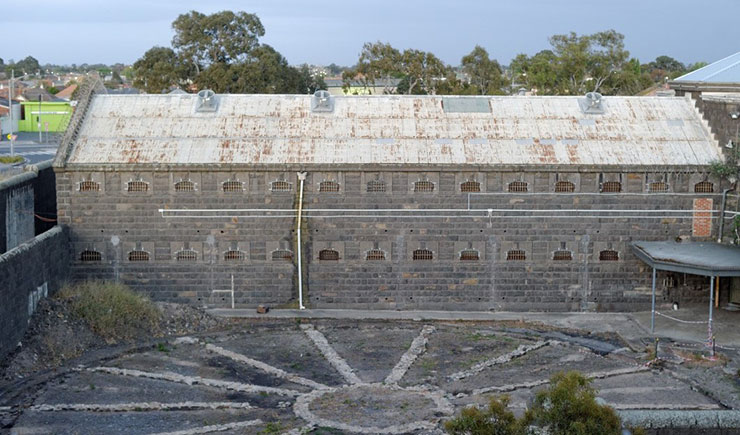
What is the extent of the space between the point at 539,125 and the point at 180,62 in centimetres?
4820

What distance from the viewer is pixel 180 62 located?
3113 inches

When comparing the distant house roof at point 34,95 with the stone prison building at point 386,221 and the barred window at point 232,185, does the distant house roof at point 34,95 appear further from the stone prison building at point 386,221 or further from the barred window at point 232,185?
the barred window at point 232,185

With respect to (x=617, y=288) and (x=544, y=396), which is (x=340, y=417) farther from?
(x=617, y=288)

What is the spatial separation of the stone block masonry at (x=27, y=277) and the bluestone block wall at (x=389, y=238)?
4.93 feet

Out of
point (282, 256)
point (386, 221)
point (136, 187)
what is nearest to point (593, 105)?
point (386, 221)

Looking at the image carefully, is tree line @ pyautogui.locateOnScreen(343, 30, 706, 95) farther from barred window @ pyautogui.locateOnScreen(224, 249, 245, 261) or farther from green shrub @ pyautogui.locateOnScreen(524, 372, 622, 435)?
green shrub @ pyautogui.locateOnScreen(524, 372, 622, 435)

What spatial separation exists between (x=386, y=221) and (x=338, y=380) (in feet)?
27.8

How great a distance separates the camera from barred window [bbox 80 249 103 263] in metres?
34.8

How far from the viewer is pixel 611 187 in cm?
3478

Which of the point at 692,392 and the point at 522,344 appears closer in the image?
the point at 692,392

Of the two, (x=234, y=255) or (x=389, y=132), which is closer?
(x=234, y=255)

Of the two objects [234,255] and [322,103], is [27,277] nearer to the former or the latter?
[234,255]

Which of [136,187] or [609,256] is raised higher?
[136,187]

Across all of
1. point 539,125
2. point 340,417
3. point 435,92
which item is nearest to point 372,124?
point 539,125
